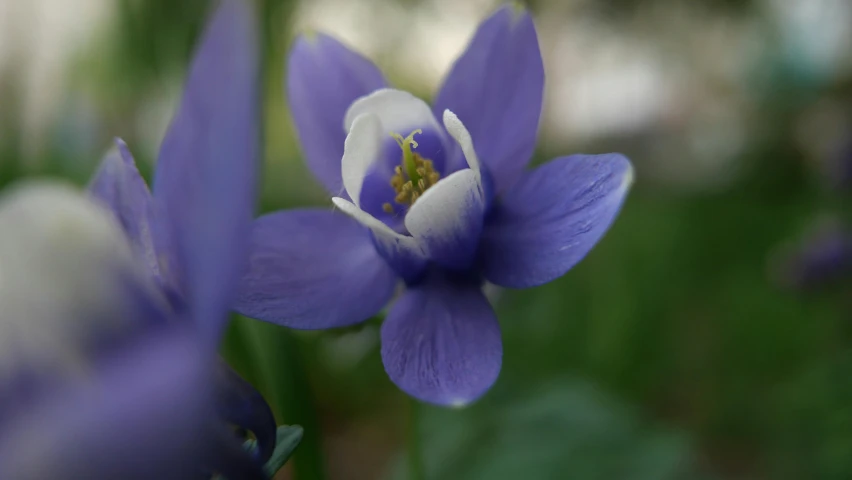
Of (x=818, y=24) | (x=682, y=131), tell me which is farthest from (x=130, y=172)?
(x=682, y=131)

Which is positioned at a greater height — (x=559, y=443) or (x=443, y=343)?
(x=443, y=343)

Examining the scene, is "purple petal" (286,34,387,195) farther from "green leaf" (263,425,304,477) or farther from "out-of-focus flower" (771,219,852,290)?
"out-of-focus flower" (771,219,852,290)

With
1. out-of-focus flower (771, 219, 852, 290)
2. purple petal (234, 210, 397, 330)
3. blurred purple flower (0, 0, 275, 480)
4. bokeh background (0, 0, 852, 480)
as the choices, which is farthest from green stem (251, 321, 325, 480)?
out-of-focus flower (771, 219, 852, 290)

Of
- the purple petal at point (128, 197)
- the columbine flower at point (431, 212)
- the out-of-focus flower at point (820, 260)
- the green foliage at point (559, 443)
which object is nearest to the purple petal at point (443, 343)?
the columbine flower at point (431, 212)

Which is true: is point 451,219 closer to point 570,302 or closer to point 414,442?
point 414,442

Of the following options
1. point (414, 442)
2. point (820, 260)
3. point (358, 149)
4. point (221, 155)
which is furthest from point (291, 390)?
point (820, 260)
